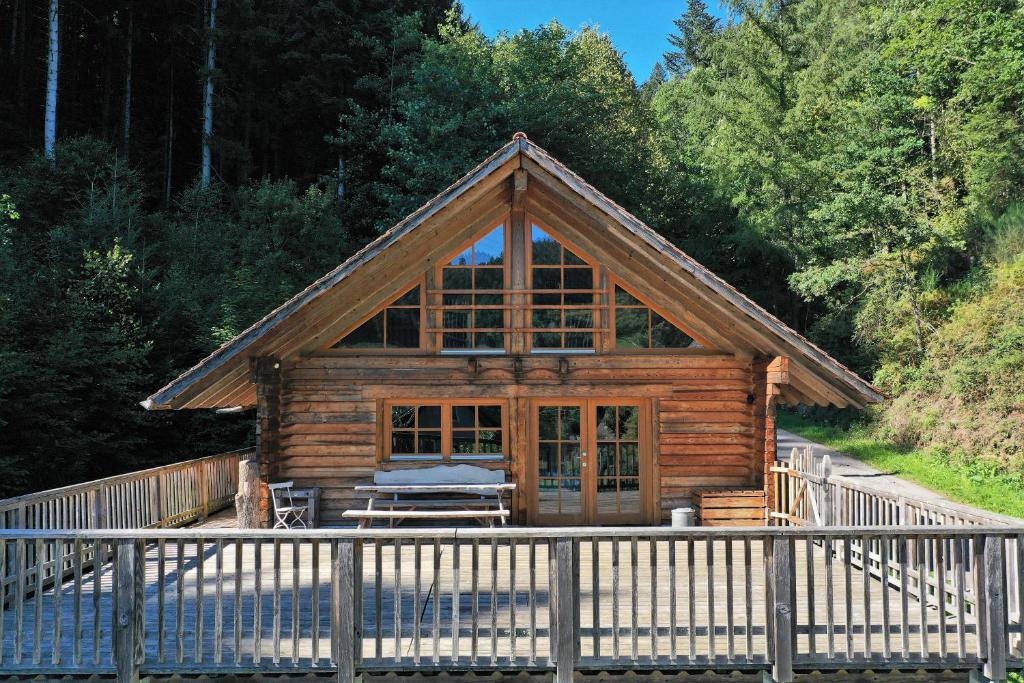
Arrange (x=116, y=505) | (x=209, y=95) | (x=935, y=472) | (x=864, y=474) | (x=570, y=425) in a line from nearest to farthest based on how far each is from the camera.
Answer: (x=116, y=505) < (x=570, y=425) < (x=935, y=472) < (x=864, y=474) < (x=209, y=95)

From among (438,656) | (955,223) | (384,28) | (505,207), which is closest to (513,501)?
(505,207)

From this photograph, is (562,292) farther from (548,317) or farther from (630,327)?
(630,327)

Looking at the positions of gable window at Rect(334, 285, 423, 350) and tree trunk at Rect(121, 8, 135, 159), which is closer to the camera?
gable window at Rect(334, 285, 423, 350)

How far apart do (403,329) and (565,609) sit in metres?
7.15

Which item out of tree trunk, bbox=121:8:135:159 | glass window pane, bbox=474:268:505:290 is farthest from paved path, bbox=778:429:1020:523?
tree trunk, bbox=121:8:135:159

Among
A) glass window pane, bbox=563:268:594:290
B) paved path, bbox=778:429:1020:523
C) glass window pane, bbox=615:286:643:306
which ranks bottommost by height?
paved path, bbox=778:429:1020:523

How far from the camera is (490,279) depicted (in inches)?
488

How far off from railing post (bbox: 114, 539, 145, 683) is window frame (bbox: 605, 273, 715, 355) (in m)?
7.94

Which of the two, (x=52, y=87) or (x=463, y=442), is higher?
(x=52, y=87)

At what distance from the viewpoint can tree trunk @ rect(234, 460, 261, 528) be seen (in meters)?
11.5

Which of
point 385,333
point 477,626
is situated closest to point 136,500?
point 385,333

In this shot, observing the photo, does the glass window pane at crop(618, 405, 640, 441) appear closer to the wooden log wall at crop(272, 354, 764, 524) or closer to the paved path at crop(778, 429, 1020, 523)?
the wooden log wall at crop(272, 354, 764, 524)

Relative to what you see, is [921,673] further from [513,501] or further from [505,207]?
[505,207]

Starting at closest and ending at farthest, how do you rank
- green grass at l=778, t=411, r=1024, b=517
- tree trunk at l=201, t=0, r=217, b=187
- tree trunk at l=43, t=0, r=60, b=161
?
green grass at l=778, t=411, r=1024, b=517, tree trunk at l=43, t=0, r=60, b=161, tree trunk at l=201, t=0, r=217, b=187
